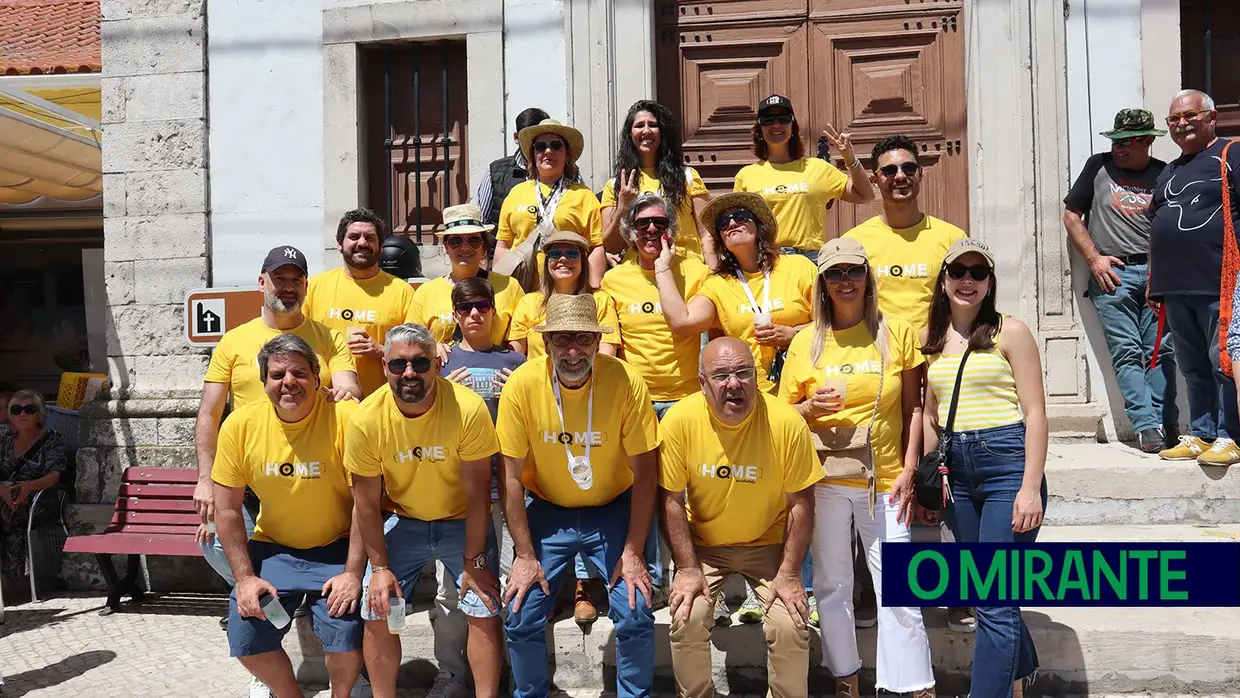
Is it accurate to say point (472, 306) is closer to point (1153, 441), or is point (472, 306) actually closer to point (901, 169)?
point (901, 169)

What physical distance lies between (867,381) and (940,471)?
0.47m

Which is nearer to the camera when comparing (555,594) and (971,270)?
(971,270)

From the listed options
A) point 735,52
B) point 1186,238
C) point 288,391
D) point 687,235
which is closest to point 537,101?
point 735,52

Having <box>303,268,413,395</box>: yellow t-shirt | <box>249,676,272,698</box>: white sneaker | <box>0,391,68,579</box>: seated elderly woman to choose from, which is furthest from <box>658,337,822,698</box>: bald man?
<box>0,391,68,579</box>: seated elderly woman

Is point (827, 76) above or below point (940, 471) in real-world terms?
above

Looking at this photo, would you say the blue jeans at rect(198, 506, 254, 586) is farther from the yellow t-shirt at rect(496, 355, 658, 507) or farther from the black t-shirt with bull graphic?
the black t-shirt with bull graphic

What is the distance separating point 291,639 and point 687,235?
9.52ft

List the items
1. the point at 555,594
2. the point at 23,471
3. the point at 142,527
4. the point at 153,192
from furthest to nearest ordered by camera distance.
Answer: the point at 153,192 < the point at 23,471 < the point at 142,527 < the point at 555,594

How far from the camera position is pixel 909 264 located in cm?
494

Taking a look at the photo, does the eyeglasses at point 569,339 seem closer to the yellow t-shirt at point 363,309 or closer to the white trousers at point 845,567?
the white trousers at point 845,567

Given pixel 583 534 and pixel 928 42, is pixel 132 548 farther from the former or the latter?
pixel 928 42

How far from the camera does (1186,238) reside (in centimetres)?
584

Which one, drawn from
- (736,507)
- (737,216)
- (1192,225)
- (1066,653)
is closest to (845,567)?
(736,507)

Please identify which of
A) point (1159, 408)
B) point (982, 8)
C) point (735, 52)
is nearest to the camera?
point (1159, 408)
